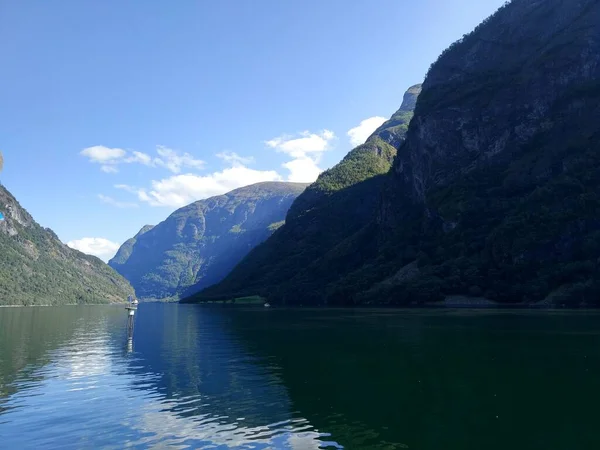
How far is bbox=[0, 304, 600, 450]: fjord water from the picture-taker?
25453 millimetres

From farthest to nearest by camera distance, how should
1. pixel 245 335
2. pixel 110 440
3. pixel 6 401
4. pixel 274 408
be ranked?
pixel 245 335, pixel 6 401, pixel 274 408, pixel 110 440

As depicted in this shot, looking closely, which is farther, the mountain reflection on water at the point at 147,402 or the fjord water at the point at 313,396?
the mountain reflection on water at the point at 147,402

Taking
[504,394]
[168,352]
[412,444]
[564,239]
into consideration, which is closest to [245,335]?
[168,352]

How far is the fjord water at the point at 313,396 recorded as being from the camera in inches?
1002

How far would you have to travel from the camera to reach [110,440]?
25781 mm

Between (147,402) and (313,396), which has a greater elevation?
(147,402)

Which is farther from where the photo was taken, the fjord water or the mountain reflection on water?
the mountain reflection on water

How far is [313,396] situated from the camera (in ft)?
115

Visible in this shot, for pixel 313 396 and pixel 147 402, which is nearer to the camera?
pixel 147 402

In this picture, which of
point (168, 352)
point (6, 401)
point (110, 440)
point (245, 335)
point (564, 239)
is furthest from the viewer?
point (564, 239)

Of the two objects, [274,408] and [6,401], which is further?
[6,401]

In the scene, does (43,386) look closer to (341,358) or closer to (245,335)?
(341,358)

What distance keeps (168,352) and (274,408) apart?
3592 cm

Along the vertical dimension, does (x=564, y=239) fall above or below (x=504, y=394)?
above
